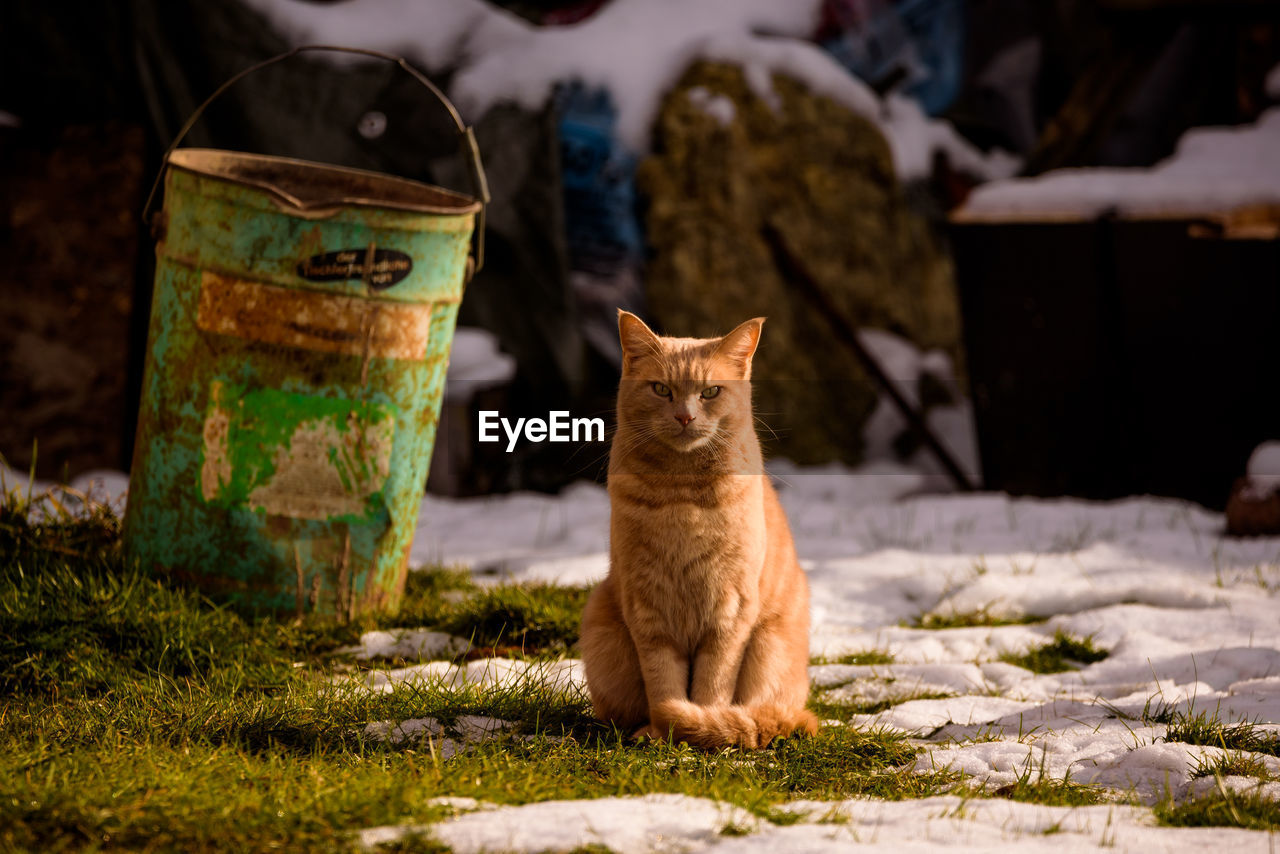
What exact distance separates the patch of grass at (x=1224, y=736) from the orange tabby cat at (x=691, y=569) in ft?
2.81

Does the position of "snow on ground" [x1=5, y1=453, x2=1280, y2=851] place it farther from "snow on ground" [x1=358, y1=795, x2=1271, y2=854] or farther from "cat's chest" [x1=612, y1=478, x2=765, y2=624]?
"cat's chest" [x1=612, y1=478, x2=765, y2=624]

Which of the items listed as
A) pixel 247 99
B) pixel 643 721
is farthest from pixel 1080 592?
pixel 247 99

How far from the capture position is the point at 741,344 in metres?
2.75

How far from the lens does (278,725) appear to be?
244 centimetres

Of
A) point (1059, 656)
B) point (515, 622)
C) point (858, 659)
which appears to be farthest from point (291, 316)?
point (1059, 656)

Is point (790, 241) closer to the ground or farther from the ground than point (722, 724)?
farther from the ground

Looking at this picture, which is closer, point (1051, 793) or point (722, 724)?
point (1051, 793)

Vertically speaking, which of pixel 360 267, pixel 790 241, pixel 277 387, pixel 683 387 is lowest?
pixel 277 387

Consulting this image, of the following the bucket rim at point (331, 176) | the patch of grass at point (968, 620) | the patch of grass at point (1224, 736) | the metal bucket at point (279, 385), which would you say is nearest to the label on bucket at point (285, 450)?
the metal bucket at point (279, 385)

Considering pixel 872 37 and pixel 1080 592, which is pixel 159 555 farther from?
pixel 872 37

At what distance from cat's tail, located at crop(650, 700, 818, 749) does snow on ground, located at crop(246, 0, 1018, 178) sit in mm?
4302

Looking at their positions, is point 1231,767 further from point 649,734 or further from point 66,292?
point 66,292

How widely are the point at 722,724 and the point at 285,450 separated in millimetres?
1679

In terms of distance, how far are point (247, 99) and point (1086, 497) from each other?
4798 millimetres
